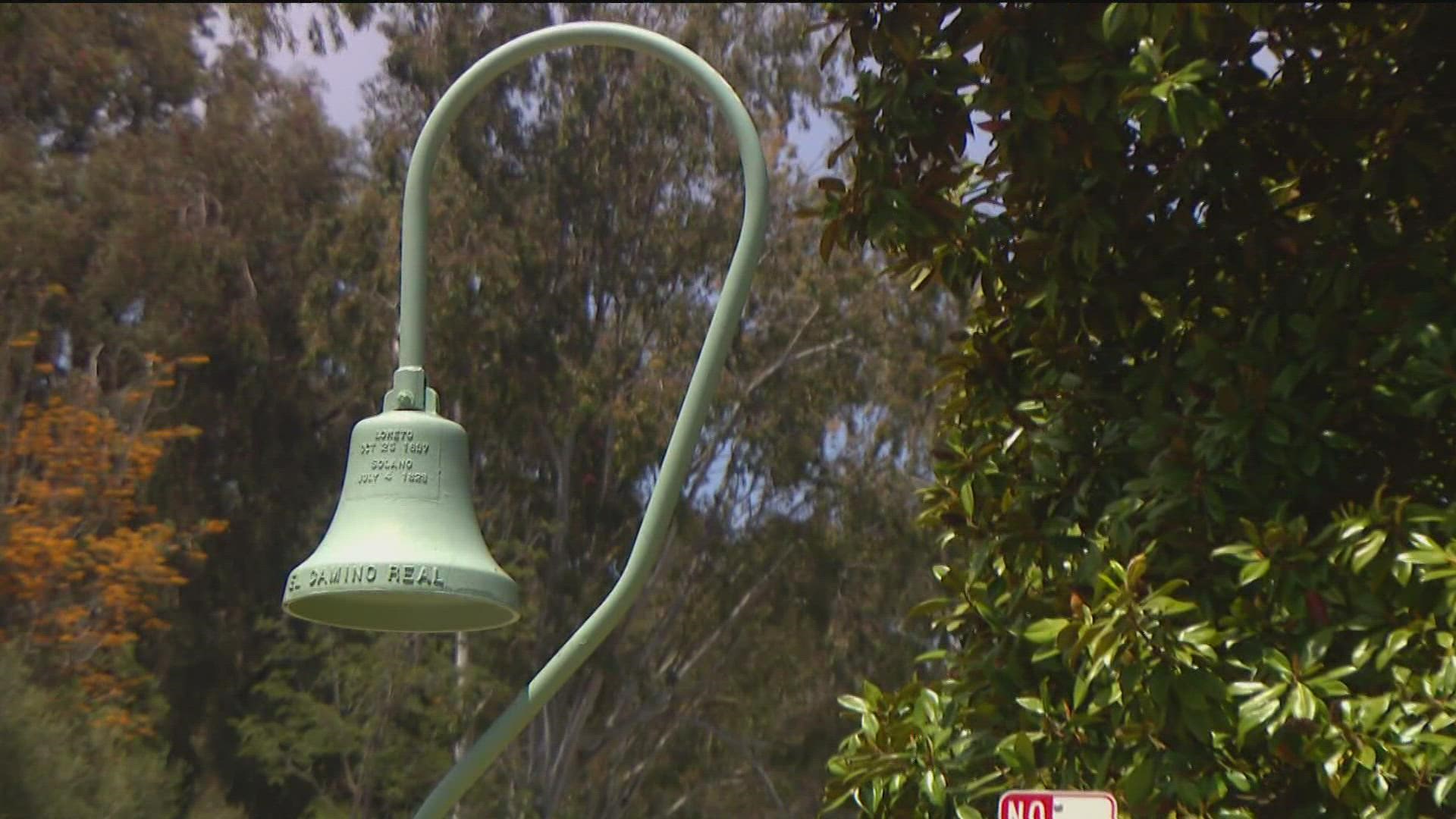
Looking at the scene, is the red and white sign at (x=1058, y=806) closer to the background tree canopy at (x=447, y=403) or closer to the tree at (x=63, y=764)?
the tree at (x=63, y=764)

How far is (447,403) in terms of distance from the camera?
23.4m

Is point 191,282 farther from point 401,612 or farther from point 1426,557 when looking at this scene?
point 1426,557

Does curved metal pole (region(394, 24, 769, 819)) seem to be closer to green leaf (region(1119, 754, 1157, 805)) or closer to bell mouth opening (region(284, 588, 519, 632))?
bell mouth opening (region(284, 588, 519, 632))

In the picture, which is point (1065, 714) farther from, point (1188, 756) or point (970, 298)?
point (970, 298)

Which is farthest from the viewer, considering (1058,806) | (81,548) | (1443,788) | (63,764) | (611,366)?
(611,366)

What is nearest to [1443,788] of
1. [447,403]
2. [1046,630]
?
[1046,630]

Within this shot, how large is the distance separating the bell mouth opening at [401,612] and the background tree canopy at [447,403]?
1801 centimetres

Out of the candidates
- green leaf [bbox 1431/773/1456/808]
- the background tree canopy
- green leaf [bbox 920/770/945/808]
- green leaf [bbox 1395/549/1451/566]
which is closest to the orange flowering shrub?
the background tree canopy

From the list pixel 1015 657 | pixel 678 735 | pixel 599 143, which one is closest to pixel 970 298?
pixel 1015 657

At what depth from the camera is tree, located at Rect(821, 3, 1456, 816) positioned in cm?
484

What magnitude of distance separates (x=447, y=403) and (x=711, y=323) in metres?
19.3

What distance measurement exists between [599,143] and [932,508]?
1896cm

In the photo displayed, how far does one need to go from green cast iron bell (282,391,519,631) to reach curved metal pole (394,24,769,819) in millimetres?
105

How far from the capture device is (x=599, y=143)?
24.5 metres
